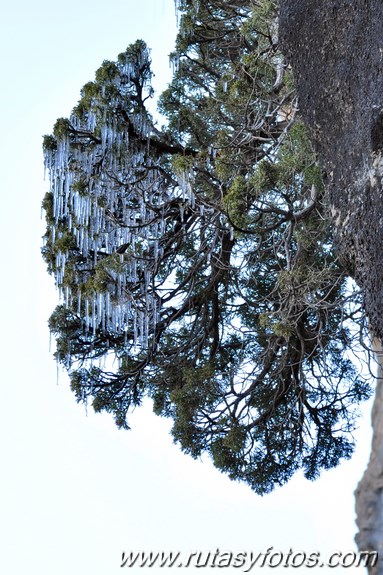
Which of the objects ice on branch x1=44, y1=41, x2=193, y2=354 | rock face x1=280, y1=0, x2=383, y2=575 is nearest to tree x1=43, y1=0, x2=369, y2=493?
ice on branch x1=44, y1=41, x2=193, y2=354

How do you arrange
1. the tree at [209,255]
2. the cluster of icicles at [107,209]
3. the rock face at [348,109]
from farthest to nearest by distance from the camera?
the cluster of icicles at [107,209] < the tree at [209,255] < the rock face at [348,109]

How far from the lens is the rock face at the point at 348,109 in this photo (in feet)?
15.5

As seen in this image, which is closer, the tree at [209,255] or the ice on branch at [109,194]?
the tree at [209,255]

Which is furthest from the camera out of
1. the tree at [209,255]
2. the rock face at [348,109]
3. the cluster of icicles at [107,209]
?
the cluster of icicles at [107,209]

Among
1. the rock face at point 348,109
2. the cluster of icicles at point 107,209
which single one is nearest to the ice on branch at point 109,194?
the cluster of icicles at point 107,209

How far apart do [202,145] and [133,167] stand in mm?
789

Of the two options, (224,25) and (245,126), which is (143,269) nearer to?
(245,126)

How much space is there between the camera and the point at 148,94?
762 centimetres

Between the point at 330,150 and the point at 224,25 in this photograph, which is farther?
the point at 224,25

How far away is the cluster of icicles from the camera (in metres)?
7.22

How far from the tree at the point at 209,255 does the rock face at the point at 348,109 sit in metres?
1.04

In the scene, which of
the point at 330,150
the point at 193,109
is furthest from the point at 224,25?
the point at 330,150

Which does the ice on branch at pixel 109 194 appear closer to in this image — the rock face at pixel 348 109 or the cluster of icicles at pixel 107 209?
the cluster of icicles at pixel 107 209

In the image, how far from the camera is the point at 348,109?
4.95 metres
